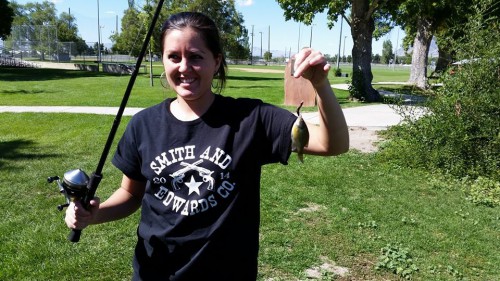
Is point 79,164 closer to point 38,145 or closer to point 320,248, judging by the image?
point 38,145

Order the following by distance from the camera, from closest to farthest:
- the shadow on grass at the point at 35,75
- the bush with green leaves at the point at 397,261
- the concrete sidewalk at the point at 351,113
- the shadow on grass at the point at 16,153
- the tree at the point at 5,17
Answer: the bush with green leaves at the point at 397,261 < the shadow on grass at the point at 16,153 < the concrete sidewalk at the point at 351,113 < the shadow on grass at the point at 35,75 < the tree at the point at 5,17

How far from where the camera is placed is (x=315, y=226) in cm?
516

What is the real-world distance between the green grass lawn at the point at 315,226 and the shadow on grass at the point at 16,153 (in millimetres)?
38

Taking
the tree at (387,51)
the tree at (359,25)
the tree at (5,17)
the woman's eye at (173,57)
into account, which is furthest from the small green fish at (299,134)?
the tree at (387,51)

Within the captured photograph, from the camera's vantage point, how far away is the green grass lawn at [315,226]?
13.7 ft

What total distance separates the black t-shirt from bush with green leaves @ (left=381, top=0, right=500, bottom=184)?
6352 millimetres

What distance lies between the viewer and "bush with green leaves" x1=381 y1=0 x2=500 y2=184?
281 inches

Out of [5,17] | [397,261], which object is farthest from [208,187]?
[5,17]

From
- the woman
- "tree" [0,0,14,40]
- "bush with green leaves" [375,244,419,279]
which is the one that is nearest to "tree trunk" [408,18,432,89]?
"bush with green leaves" [375,244,419,279]

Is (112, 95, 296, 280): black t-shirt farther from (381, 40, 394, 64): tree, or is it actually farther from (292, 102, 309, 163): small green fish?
(381, 40, 394, 64): tree

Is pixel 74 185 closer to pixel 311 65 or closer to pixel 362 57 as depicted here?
pixel 311 65

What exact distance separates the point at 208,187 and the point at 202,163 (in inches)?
4.1

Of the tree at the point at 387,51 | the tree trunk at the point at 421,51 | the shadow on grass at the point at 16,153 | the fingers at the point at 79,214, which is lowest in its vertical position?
the shadow on grass at the point at 16,153

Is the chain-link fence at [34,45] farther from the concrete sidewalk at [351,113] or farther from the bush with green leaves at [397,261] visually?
the bush with green leaves at [397,261]
